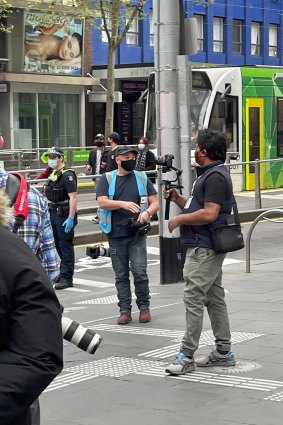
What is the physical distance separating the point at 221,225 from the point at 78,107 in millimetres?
32444

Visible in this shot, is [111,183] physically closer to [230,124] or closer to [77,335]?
[77,335]

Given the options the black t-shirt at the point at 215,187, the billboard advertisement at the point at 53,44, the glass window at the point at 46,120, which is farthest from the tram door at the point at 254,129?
the black t-shirt at the point at 215,187

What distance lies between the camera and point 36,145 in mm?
36656

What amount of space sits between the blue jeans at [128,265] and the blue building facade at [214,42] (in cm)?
2848

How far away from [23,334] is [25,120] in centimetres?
3412

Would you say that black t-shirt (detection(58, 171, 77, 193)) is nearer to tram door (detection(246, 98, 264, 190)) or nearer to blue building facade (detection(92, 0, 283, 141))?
tram door (detection(246, 98, 264, 190))

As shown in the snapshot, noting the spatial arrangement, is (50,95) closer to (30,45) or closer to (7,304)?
(30,45)

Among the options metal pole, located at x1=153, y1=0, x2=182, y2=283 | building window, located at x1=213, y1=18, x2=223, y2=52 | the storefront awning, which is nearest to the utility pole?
metal pole, located at x1=153, y1=0, x2=182, y2=283

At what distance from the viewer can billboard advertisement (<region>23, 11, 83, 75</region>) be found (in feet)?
116

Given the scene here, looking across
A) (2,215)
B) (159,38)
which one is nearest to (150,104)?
(159,38)

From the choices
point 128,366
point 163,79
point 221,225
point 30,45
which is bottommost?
point 128,366

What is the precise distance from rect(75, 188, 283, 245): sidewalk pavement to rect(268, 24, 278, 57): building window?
30.5 metres

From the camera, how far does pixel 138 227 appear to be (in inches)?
341

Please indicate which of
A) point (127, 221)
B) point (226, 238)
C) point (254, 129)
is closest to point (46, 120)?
point (254, 129)
